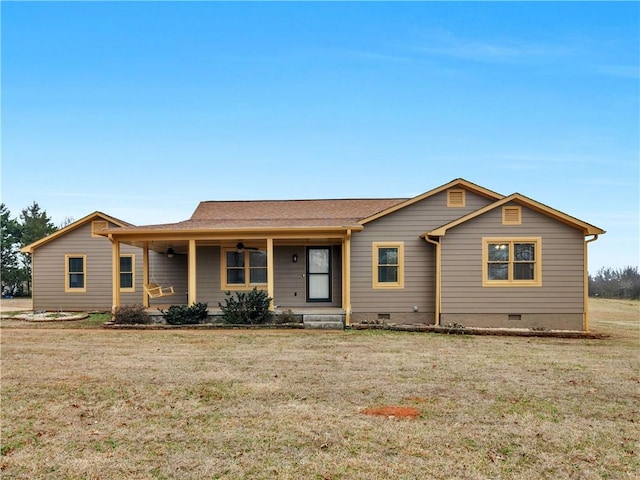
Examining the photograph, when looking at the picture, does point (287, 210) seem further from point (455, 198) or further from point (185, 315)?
point (455, 198)

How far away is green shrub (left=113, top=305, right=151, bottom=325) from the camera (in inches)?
527

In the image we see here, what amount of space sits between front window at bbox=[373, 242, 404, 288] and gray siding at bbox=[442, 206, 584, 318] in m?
1.25

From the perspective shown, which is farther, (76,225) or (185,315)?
(76,225)

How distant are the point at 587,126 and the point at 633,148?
85.7 inches

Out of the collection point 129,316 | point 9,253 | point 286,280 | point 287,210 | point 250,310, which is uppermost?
point 287,210

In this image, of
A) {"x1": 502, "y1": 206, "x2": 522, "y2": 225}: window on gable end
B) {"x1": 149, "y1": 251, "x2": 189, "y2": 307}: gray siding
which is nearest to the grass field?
{"x1": 502, "y1": 206, "x2": 522, "y2": 225}: window on gable end

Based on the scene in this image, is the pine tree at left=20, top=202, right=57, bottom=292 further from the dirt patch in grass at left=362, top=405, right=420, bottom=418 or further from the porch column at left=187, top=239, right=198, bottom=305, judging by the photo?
the dirt patch in grass at left=362, top=405, right=420, bottom=418

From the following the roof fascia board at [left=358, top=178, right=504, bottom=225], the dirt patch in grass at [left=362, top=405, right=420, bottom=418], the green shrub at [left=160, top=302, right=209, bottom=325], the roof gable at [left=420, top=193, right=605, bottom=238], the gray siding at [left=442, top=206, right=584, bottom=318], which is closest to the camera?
the dirt patch in grass at [left=362, top=405, right=420, bottom=418]

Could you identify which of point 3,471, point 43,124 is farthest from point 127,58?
point 3,471

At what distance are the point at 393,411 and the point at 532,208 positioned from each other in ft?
31.7

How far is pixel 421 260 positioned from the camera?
1368cm

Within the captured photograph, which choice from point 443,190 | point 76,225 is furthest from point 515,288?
point 76,225

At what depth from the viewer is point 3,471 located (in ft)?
12.5

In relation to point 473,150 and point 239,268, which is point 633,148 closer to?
point 473,150
